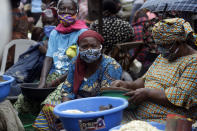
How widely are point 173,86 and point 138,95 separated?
13.5 inches

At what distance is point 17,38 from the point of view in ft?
17.6

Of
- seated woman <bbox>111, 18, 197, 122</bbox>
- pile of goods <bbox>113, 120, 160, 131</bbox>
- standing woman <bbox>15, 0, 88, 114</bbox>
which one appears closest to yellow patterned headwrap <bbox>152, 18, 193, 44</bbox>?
seated woman <bbox>111, 18, 197, 122</bbox>

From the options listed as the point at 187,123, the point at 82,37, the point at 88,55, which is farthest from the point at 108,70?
the point at 187,123

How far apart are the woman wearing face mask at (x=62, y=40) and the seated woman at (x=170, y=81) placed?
53.4 inches

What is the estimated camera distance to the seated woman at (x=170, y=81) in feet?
7.84

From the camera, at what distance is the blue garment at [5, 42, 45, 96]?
14.8ft

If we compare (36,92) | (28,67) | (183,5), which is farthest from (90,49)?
(28,67)

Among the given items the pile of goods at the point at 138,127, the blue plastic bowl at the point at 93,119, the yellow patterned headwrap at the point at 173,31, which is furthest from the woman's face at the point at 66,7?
the pile of goods at the point at 138,127

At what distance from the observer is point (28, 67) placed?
14.9ft

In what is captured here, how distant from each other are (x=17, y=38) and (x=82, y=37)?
2.74 meters

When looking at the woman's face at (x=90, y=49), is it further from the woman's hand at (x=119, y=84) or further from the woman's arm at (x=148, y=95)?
the woman's arm at (x=148, y=95)

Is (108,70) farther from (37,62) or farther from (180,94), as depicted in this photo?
(37,62)

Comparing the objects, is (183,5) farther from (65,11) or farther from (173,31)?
(65,11)

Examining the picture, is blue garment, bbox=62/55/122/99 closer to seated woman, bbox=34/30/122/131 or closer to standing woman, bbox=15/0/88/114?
seated woman, bbox=34/30/122/131
